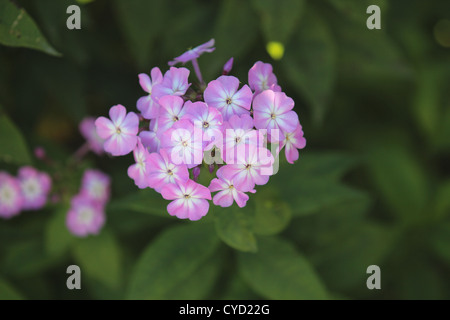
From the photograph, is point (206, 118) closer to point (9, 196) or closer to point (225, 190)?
point (225, 190)

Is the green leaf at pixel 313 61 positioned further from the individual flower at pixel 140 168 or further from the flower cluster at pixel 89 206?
the flower cluster at pixel 89 206

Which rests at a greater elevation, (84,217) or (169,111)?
(84,217)

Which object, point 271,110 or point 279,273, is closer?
point 271,110

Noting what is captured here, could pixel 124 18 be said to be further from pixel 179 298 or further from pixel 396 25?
pixel 396 25

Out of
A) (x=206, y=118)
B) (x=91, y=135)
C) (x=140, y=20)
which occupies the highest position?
(x=140, y=20)

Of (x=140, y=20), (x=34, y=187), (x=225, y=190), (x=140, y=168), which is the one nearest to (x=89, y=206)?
(x=34, y=187)

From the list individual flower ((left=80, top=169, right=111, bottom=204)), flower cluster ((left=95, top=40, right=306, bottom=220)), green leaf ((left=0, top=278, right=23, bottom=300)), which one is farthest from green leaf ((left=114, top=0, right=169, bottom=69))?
green leaf ((left=0, top=278, right=23, bottom=300))

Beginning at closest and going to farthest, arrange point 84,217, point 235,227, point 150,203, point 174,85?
point 174,85, point 235,227, point 150,203, point 84,217

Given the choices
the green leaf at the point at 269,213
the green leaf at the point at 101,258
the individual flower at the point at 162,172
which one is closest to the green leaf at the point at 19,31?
the individual flower at the point at 162,172
